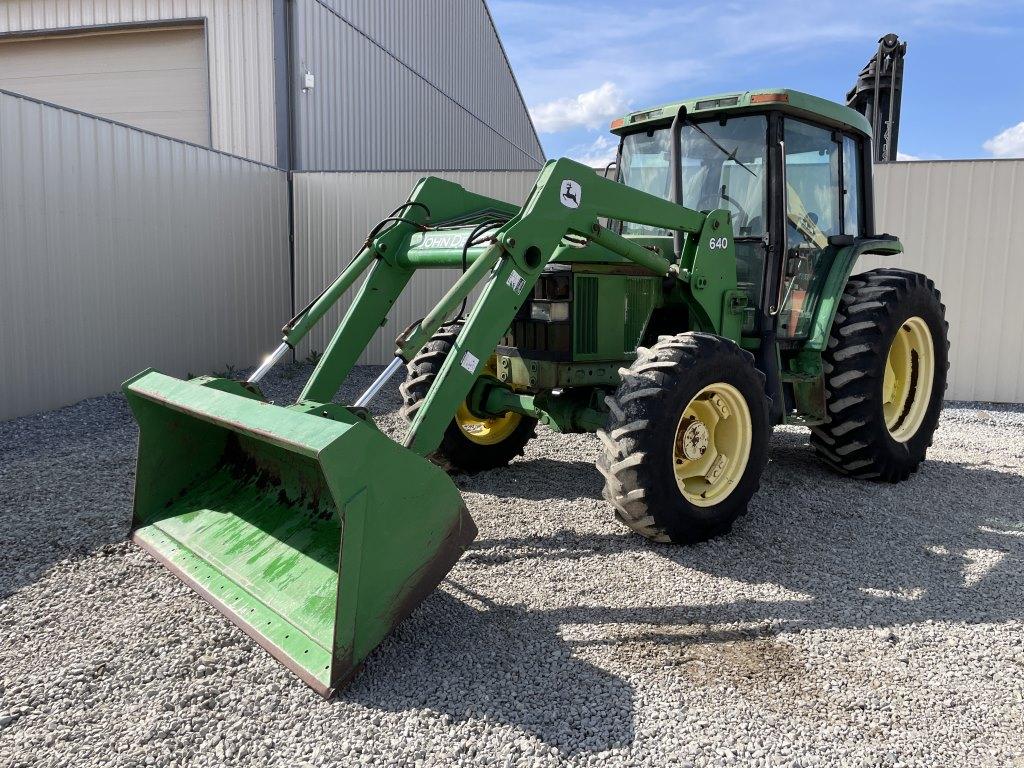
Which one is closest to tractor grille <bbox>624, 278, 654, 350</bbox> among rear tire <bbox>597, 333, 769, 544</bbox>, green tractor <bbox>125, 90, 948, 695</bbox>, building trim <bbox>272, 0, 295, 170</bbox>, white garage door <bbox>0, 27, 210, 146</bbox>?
green tractor <bbox>125, 90, 948, 695</bbox>

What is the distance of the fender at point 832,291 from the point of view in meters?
5.14

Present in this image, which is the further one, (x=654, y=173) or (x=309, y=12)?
(x=309, y=12)

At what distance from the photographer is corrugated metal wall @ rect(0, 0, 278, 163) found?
11094 millimetres

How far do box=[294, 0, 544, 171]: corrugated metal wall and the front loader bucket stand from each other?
8601mm

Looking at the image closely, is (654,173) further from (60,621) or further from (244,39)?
(244,39)

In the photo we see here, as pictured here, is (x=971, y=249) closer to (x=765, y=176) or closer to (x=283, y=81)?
(x=765, y=176)

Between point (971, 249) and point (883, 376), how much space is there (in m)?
5.08

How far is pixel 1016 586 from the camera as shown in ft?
12.2

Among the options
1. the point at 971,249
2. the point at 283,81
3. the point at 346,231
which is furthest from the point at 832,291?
the point at 283,81

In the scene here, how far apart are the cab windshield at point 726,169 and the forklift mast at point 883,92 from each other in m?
2.78

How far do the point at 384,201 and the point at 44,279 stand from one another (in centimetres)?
460

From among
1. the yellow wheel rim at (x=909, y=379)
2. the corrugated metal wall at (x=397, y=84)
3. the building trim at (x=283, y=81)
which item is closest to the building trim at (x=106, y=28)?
the building trim at (x=283, y=81)

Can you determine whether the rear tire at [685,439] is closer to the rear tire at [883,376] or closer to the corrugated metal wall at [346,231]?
the rear tire at [883,376]

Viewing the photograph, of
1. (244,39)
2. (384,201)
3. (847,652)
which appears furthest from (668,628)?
(244,39)
